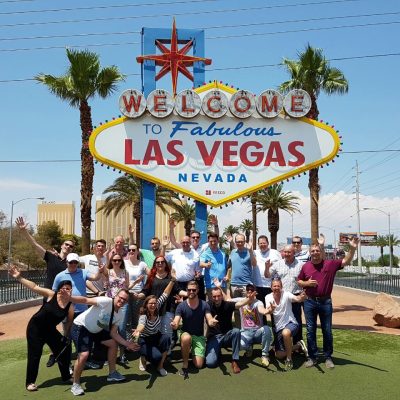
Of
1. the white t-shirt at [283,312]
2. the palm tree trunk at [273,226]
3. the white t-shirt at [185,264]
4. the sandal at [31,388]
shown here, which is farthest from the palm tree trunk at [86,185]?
the palm tree trunk at [273,226]

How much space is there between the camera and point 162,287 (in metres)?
7.57

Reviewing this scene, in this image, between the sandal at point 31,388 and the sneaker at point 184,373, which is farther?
the sneaker at point 184,373

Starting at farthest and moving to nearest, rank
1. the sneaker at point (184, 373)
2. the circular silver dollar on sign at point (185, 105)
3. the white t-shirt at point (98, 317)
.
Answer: the circular silver dollar on sign at point (185, 105) → the sneaker at point (184, 373) → the white t-shirt at point (98, 317)

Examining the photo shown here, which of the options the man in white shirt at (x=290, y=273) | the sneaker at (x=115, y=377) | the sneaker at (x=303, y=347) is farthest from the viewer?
the man in white shirt at (x=290, y=273)

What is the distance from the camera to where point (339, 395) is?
6.29 metres

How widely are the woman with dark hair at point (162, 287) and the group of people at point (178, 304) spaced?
2 cm

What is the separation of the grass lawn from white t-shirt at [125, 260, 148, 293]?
1255 mm

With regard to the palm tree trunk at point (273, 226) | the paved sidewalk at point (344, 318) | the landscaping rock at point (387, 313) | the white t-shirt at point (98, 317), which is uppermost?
the palm tree trunk at point (273, 226)

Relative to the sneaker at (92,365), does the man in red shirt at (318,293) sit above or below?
above

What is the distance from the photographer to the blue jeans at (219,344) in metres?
7.25

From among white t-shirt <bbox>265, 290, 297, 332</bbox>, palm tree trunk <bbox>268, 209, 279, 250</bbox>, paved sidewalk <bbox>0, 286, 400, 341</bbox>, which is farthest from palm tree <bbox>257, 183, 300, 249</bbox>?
white t-shirt <bbox>265, 290, 297, 332</bbox>

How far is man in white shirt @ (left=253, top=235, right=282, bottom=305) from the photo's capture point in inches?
333

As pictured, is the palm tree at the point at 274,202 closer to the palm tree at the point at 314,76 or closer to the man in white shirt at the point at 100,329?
the palm tree at the point at 314,76

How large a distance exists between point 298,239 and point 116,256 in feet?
11.1
